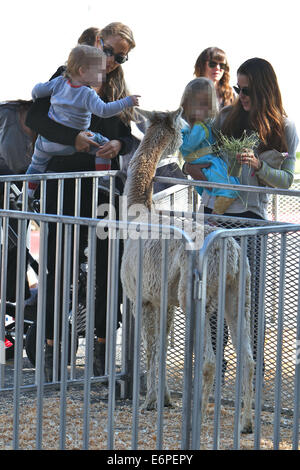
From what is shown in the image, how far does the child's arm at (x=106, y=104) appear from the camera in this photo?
5.42 meters

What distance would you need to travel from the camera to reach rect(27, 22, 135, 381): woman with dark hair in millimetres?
5270

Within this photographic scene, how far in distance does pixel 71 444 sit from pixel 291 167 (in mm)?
2170

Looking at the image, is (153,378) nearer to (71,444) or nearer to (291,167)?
(71,444)

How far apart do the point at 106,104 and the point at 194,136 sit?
60cm

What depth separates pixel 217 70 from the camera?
21.5ft

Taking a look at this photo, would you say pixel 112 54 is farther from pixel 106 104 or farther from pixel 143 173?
pixel 143 173

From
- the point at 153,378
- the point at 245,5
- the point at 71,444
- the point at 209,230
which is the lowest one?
the point at 71,444

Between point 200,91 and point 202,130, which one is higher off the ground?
point 200,91

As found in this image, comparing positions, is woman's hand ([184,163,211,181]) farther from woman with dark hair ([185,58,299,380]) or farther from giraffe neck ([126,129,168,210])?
giraffe neck ([126,129,168,210])

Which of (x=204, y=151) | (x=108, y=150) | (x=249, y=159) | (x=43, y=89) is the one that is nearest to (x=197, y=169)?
(x=204, y=151)

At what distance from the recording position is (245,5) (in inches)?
1001

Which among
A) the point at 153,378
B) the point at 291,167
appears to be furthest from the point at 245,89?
the point at 153,378

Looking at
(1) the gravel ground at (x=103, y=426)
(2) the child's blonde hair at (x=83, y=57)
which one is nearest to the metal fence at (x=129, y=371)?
(1) the gravel ground at (x=103, y=426)
